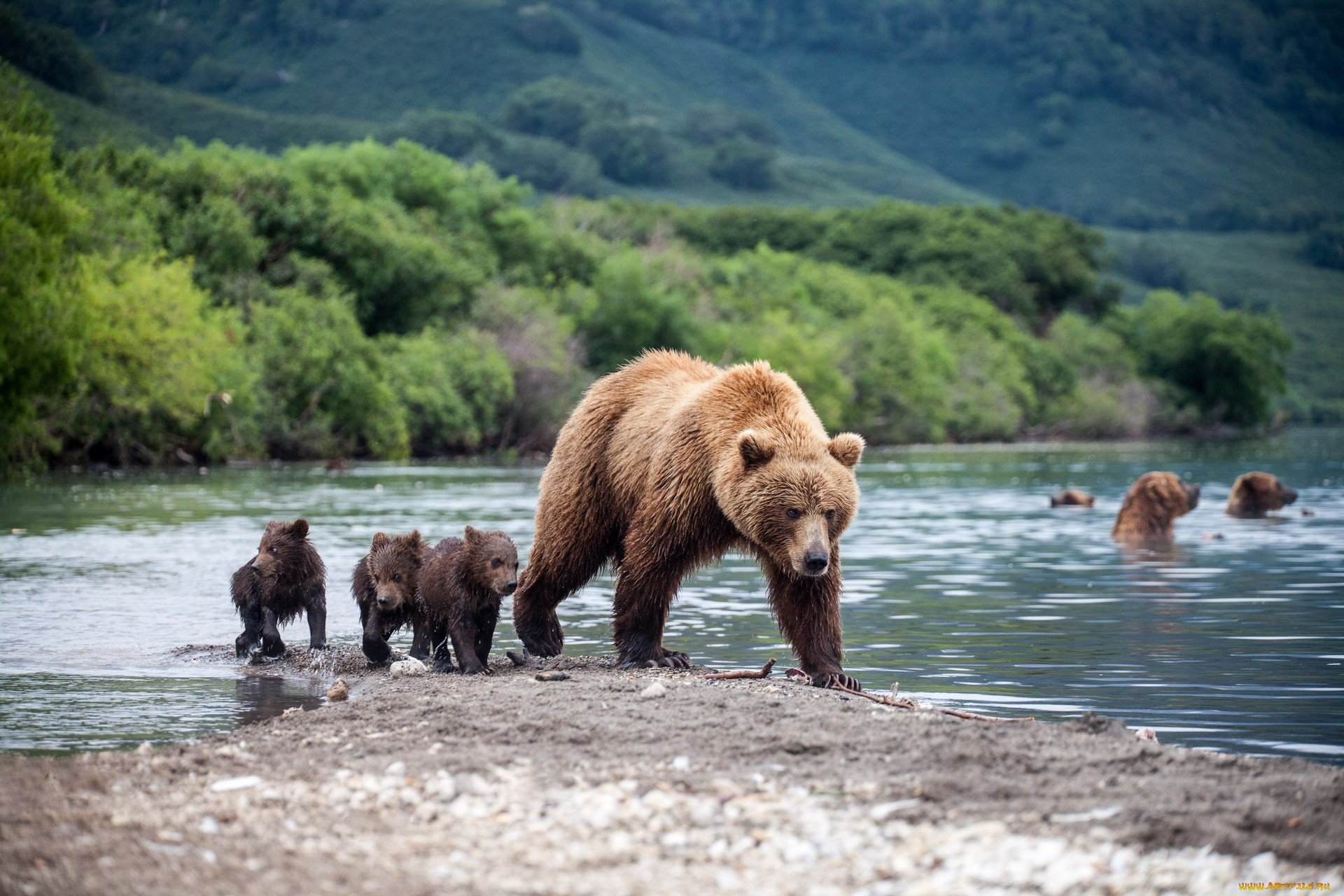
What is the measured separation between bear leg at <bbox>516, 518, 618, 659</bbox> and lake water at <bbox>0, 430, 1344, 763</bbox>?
47.6 inches

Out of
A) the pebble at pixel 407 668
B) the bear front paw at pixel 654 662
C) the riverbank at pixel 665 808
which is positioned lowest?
the pebble at pixel 407 668

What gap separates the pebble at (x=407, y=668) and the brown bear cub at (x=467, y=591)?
109mm

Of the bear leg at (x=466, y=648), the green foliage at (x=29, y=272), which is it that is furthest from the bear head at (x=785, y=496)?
the green foliage at (x=29, y=272)

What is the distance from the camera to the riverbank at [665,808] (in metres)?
5.56

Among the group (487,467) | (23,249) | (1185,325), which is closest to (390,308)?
(487,467)

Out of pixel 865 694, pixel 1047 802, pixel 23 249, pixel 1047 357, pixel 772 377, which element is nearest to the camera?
pixel 1047 802

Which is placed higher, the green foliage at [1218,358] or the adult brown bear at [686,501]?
the green foliage at [1218,358]

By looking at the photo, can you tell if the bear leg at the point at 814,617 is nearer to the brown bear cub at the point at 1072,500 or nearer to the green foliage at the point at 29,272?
the brown bear cub at the point at 1072,500

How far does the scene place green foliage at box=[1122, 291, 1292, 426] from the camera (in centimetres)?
10600

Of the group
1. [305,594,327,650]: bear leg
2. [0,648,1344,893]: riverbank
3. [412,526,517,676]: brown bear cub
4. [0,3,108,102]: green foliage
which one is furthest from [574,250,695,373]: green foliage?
[0,648,1344,893]: riverbank

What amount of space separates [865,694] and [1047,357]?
103m

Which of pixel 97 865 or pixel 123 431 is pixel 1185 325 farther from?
pixel 97 865

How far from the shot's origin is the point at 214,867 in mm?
5641

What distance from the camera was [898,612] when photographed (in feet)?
48.1
